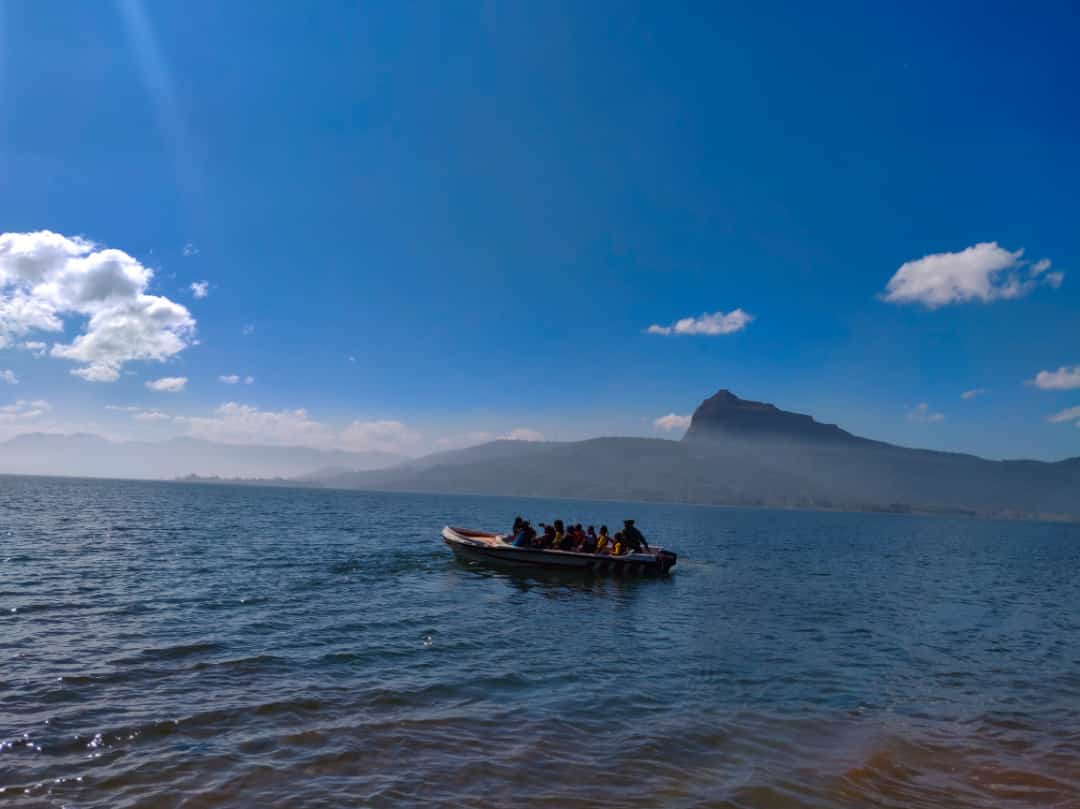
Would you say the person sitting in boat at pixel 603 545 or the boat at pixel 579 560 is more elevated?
the person sitting in boat at pixel 603 545

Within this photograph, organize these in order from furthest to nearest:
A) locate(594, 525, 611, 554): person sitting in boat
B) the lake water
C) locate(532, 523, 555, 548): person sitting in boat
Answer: locate(532, 523, 555, 548): person sitting in boat < locate(594, 525, 611, 554): person sitting in boat < the lake water

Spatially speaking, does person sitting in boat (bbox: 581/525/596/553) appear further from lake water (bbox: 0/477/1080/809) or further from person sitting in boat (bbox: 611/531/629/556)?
lake water (bbox: 0/477/1080/809)

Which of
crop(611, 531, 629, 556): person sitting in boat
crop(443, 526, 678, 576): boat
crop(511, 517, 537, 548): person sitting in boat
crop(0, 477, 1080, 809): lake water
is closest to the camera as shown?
crop(0, 477, 1080, 809): lake water

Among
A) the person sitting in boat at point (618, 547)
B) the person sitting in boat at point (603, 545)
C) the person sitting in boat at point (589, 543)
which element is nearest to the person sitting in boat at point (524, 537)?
the person sitting in boat at point (589, 543)

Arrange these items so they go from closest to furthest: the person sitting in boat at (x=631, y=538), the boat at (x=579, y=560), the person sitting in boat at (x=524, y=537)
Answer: the boat at (x=579, y=560) → the person sitting in boat at (x=524, y=537) → the person sitting in boat at (x=631, y=538)

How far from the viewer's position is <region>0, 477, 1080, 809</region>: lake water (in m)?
8.71

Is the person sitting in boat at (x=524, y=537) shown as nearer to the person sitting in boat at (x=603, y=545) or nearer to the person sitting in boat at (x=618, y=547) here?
the person sitting in boat at (x=603, y=545)

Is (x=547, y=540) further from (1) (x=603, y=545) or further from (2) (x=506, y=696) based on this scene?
(2) (x=506, y=696)

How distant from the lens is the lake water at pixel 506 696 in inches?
343

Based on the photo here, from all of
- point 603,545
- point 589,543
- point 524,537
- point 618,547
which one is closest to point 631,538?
point 618,547

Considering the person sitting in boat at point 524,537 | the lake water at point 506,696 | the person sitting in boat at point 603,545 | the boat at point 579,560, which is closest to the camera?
the lake water at point 506,696

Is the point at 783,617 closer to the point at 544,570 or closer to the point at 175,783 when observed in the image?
the point at 544,570

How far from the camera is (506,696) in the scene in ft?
40.9

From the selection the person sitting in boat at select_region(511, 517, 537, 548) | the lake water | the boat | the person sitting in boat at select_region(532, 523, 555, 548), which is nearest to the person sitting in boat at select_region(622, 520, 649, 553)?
the boat
